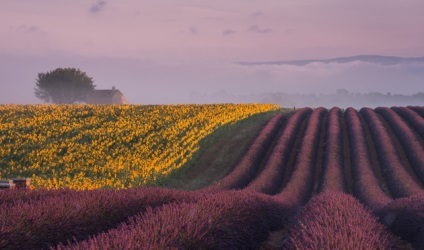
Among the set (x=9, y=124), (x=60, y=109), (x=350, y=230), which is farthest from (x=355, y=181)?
(x=60, y=109)

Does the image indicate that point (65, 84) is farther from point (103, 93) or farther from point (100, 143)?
point (100, 143)

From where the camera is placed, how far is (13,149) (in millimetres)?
27703

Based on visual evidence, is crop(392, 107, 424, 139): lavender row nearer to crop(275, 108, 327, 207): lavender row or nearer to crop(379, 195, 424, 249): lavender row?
crop(275, 108, 327, 207): lavender row

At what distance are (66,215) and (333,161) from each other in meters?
20.2

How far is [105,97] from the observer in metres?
84.3

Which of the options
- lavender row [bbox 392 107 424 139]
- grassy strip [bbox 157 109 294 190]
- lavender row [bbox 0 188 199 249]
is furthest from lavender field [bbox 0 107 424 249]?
lavender row [bbox 392 107 424 139]

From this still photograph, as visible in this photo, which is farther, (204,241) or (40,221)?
(40,221)

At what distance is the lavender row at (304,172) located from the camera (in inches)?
753

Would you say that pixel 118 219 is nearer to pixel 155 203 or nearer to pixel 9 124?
pixel 155 203

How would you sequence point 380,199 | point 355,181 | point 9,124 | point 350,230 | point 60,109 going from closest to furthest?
point 350,230 → point 380,199 → point 355,181 → point 9,124 → point 60,109

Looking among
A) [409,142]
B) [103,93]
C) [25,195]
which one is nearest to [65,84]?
[103,93]

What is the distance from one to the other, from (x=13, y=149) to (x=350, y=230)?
24.4m

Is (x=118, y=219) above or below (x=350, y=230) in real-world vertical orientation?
below

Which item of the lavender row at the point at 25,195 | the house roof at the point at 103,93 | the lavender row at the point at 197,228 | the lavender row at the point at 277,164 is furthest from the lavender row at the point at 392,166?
the house roof at the point at 103,93
